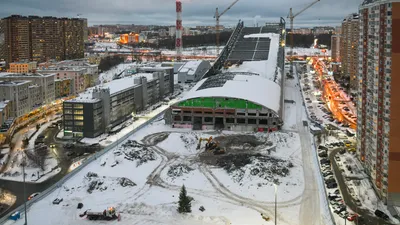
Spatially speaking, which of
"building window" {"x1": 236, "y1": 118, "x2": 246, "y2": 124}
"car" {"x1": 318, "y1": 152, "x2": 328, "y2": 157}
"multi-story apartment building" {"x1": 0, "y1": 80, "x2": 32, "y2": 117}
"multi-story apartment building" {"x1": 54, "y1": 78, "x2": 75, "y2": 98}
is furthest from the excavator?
"multi-story apartment building" {"x1": 54, "y1": 78, "x2": 75, "y2": 98}

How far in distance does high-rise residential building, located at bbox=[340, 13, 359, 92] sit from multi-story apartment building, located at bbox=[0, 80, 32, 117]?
31.8 m

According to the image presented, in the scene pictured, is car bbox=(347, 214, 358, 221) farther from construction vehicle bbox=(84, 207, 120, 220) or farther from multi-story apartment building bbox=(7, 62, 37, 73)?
multi-story apartment building bbox=(7, 62, 37, 73)

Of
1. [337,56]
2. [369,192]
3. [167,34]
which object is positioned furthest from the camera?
[167,34]

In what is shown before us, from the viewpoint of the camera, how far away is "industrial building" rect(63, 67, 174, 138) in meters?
28.2

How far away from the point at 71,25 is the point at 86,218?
7479 centimetres

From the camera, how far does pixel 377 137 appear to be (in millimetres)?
18297

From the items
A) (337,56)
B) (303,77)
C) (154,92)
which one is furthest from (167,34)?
(154,92)

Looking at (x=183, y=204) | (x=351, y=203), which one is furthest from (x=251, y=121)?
(x=183, y=204)

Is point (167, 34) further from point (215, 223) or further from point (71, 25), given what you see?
point (215, 223)

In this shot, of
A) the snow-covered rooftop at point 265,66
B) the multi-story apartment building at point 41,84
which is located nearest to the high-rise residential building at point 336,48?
the snow-covered rooftop at point 265,66

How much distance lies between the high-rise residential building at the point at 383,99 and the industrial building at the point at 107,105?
1707cm

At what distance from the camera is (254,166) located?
830 inches

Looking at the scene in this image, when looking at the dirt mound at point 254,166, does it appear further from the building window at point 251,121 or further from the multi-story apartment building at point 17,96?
the multi-story apartment building at point 17,96

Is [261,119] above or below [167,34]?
below
